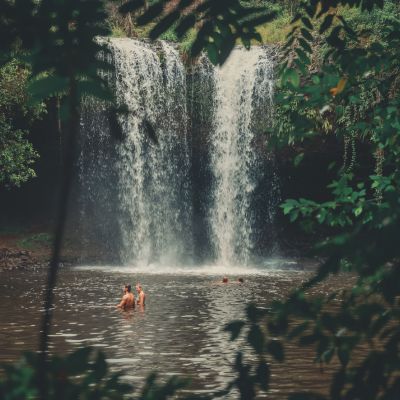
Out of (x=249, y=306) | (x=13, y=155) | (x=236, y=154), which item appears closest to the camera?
(x=249, y=306)

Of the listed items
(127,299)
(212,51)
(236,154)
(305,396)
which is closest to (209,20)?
(212,51)

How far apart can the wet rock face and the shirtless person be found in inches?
446

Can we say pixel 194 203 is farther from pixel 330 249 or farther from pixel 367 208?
pixel 330 249

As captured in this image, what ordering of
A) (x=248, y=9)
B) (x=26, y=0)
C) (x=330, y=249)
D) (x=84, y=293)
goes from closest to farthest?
(x=330, y=249)
(x=26, y=0)
(x=248, y=9)
(x=84, y=293)

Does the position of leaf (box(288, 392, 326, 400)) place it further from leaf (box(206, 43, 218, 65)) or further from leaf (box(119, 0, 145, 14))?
leaf (box(119, 0, 145, 14))

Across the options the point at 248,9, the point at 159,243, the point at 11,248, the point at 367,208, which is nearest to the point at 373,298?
the point at 248,9

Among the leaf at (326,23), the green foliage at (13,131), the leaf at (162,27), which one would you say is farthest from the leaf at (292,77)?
the green foliage at (13,131)

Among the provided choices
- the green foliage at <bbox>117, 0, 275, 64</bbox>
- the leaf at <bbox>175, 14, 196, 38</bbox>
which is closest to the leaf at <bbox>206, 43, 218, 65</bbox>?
the green foliage at <bbox>117, 0, 275, 64</bbox>

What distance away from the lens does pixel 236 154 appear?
110ft

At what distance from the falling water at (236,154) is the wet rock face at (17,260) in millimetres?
7034

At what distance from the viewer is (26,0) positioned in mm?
2953

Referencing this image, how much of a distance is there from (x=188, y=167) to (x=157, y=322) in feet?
58.4

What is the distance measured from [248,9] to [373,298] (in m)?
1.18

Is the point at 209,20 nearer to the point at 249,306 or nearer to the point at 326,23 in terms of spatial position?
the point at 249,306
